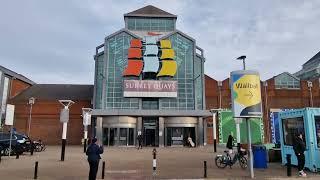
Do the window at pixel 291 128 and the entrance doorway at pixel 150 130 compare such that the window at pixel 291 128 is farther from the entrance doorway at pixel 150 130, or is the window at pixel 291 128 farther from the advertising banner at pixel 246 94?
the entrance doorway at pixel 150 130

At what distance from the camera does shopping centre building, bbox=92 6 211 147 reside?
4484 cm

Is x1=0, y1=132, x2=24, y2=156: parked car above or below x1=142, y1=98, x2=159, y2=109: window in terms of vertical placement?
below

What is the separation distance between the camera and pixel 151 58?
153ft

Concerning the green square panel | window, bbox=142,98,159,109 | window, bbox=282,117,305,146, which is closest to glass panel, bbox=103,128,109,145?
window, bbox=142,98,159,109

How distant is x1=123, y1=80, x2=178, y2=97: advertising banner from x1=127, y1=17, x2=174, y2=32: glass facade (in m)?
9.85

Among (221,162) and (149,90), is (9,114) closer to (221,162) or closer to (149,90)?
(221,162)

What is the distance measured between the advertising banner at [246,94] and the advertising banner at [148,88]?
2970 cm

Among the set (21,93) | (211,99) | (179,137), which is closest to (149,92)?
(179,137)

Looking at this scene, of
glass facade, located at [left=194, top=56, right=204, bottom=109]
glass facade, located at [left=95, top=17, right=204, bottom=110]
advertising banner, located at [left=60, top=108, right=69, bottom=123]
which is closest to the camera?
advertising banner, located at [left=60, top=108, right=69, bottom=123]

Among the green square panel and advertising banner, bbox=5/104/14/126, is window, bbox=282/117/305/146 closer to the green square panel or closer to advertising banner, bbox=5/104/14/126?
advertising banner, bbox=5/104/14/126

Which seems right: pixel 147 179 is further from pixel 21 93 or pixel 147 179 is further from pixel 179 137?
pixel 21 93

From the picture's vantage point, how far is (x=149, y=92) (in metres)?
45.4

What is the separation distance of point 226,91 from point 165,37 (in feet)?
47.0

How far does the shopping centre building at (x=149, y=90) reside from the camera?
44.8 m
